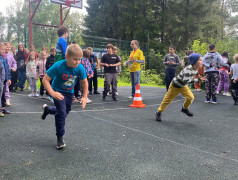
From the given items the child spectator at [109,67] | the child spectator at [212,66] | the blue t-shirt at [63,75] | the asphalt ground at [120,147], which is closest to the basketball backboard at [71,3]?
the child spectator at [109,67]

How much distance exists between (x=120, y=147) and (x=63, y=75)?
141cm

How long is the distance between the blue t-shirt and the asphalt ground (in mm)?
928

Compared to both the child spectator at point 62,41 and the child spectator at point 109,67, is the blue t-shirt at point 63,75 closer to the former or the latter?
the child spectator at point 62,41

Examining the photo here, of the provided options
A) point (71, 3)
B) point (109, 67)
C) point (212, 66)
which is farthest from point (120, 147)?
point (71, 3)

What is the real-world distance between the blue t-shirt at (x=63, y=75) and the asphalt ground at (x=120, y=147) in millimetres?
928

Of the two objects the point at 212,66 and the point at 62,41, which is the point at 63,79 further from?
the point at 212,66

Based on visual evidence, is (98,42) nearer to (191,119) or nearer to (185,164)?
(191,119)

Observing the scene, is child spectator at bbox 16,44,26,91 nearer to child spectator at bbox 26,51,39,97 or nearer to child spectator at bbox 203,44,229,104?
child spectator at bbox 26,51,39,97

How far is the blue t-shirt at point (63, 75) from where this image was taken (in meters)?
3.49

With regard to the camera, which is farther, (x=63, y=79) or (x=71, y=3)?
(x=71, y=3)

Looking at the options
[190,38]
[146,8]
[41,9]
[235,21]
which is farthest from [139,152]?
[41,9]

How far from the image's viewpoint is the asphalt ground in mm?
2846

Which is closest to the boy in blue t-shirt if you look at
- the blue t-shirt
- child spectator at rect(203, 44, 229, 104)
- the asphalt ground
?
the blue t-shirt

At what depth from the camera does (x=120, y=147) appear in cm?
372
